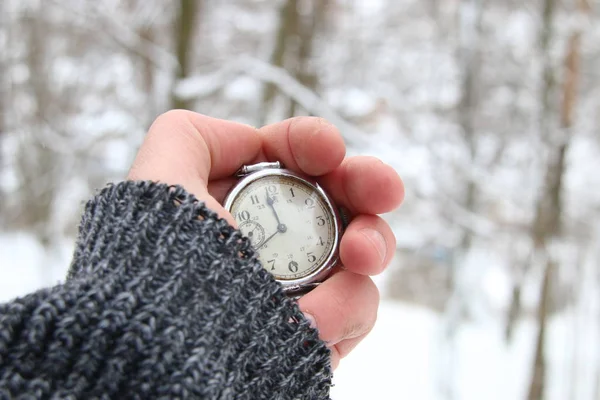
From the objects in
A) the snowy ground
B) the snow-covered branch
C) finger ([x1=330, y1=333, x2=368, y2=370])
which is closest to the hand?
finger ([x1=330, y1=333, x2=368, y2=370])

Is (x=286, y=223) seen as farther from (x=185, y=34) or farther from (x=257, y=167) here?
(x=185, y=34)

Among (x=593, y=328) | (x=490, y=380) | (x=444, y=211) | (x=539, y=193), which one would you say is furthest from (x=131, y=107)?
(x=593, y=328)

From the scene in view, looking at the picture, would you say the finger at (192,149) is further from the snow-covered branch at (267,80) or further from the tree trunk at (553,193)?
the tree trunk at (553,193)

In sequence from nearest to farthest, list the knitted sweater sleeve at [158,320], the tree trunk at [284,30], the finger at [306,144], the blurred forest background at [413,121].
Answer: the knitted sweater sleeve at [158,320] < the finger at [306,144] < the blurred forest background at [413,121] < the tree trunk at [284,30]

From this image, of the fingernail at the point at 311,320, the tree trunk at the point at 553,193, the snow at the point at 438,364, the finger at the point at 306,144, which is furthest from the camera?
the snow at the point at 438,364

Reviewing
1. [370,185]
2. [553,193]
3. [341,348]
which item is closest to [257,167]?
[370,185]

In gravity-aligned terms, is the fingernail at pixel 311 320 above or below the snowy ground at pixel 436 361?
below

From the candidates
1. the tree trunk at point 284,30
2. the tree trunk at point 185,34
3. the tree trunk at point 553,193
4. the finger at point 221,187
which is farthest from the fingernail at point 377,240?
the tree trunk at point 284,30

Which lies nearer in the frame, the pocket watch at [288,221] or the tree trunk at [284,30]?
the pocket watch at [288,221]

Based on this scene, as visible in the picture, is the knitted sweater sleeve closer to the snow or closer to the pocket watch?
the pocket watch
